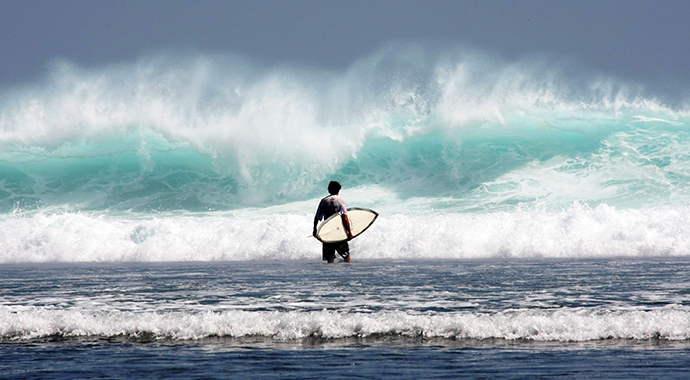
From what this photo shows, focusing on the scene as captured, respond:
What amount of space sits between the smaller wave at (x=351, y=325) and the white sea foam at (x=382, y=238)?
27.4 feet

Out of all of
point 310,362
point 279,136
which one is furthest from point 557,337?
point 279,136

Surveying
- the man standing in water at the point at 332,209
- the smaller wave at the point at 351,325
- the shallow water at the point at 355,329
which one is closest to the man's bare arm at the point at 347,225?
the man standing in water at the point at 332,209

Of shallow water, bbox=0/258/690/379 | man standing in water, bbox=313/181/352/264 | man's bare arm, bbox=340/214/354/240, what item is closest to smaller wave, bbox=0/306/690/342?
shallow water, bbox=0/258/690/379

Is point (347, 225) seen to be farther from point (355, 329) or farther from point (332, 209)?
point (355, 329)

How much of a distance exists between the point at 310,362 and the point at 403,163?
63.4 feet

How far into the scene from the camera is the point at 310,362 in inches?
186

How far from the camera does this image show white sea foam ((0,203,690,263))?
46.6 feet

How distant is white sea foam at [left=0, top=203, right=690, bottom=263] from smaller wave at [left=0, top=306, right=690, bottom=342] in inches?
329

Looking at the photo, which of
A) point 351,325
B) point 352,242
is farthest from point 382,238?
point 351,325

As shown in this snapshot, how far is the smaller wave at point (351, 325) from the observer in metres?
5.42

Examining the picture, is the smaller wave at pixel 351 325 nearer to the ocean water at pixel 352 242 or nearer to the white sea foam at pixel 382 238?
the ocean water at pixel 352 242

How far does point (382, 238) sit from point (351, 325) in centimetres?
923

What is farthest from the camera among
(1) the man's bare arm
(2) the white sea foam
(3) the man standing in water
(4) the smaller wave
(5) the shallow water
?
(2) the white sea foam

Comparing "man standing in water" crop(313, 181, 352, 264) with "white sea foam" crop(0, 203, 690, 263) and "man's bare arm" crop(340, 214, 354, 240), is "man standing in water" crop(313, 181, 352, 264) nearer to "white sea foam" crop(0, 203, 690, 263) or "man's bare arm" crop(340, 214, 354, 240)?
"man's bare arm" crop(340, 214, 354, 240)
